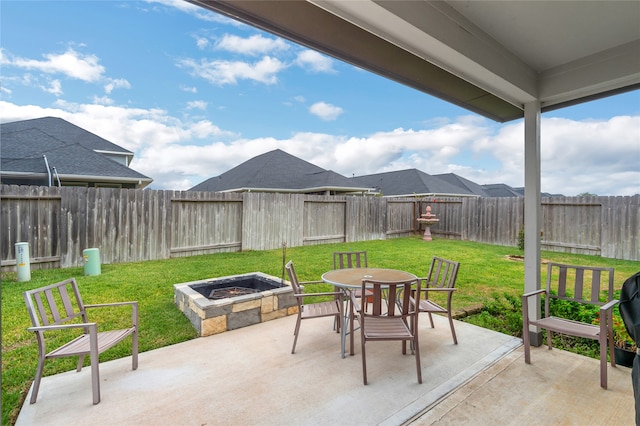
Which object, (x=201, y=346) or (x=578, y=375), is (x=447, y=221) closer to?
(x=578, y=375)

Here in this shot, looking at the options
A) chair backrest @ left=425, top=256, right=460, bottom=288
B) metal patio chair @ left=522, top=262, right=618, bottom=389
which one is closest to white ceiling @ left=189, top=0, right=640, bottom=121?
chair backrest @ left=425, top=256, right=460, bottom=288

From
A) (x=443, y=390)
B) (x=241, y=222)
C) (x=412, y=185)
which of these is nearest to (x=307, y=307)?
(x=443, y=390)

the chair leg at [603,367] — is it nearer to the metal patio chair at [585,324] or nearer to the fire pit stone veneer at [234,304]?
the metal patio chair at [585,324]

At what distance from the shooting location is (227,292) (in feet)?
12.6

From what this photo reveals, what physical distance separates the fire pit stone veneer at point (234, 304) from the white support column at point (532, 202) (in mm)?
2605

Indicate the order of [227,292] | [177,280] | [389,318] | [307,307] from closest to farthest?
1. [389,318]
2. [307,307]
3. [227,292]
4. [177,280]

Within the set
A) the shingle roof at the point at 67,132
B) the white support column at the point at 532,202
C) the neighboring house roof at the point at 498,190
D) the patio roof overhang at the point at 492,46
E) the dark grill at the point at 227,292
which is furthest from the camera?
the neighboring house roof at the point at 498,190

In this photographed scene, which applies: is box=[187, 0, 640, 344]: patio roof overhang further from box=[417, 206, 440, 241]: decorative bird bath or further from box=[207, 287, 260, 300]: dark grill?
box=[417, 206, 440, 241]: decorative bird bath

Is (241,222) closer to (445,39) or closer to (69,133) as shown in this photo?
(445,39)

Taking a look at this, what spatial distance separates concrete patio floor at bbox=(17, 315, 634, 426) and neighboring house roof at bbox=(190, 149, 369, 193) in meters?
12.1

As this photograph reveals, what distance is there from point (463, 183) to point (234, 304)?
21494mm

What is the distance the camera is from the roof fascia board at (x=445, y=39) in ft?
6.01

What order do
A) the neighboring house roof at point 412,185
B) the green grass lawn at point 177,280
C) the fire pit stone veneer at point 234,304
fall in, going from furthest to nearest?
the neighboring house roof at point 412,185
the fire pit stone veneer at point 234,304
the green grass lawn at point 177,280

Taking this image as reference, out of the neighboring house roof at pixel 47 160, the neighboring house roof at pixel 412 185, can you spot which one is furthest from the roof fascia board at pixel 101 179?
the neighboring house roof at pixel 412 185
